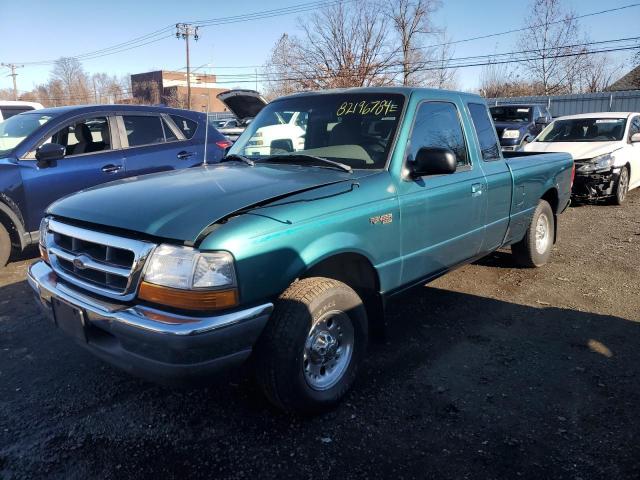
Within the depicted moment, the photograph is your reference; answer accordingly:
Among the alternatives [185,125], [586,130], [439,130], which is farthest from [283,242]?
[586,130]

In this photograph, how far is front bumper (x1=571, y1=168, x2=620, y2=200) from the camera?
29.3ft

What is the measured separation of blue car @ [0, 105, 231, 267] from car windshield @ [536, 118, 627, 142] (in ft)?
23.4

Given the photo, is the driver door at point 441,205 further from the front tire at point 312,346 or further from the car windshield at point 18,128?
the car windshield at point 18,128

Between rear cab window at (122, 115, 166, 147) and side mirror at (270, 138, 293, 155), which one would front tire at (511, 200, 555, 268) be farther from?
rear cab window at (122, 115, 166, 147)

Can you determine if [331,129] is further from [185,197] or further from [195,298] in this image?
[195,298]

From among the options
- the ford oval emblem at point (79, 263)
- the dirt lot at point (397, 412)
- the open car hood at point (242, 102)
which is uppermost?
the open car hood at point (242, 102)

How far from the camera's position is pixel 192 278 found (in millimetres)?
2346

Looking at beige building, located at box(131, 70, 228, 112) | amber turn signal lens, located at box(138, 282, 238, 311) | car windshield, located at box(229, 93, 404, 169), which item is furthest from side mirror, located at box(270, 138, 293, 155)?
beige building, located at box(131, 70, 228, 112)

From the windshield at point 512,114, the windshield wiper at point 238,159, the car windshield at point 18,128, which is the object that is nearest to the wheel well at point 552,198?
the windshield wiper at point 238,159

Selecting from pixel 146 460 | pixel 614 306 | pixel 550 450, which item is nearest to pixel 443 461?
pixel 550 450

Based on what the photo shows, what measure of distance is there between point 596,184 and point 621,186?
67 centimetres

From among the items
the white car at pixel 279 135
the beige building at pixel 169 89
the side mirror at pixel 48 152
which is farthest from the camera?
the beige building at pixel 169 89

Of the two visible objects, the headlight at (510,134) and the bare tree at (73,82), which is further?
the bare tree at (73,82)

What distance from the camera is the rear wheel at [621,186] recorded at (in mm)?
9171
